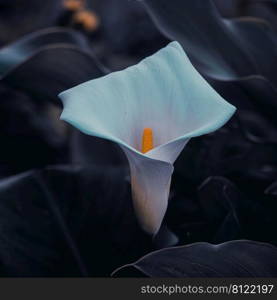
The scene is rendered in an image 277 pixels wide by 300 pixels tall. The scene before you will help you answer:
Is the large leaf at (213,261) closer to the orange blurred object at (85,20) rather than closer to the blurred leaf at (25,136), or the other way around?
the blurred leaf at (25,136)

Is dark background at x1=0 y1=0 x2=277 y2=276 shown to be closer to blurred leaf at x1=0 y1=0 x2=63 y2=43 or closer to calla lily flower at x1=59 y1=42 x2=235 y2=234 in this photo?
calla lily flower at x1=59 y1=42 x2=235 y2=234

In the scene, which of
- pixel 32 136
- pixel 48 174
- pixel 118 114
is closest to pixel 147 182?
pixel 118 114

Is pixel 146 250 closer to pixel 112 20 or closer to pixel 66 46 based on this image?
pixel 66 46

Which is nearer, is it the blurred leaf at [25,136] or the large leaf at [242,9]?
the blurred leaf at [25,136]

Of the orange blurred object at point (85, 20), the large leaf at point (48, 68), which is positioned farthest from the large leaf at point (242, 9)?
the large leaf at point (48, 68)

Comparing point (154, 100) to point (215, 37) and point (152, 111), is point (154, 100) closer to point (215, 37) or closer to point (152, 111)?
point (152, 111)

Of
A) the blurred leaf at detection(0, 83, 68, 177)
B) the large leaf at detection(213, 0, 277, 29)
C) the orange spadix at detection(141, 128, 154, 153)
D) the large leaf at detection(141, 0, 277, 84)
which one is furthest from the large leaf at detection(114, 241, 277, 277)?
the large leaf at detection(213, 0, 277, 29)
